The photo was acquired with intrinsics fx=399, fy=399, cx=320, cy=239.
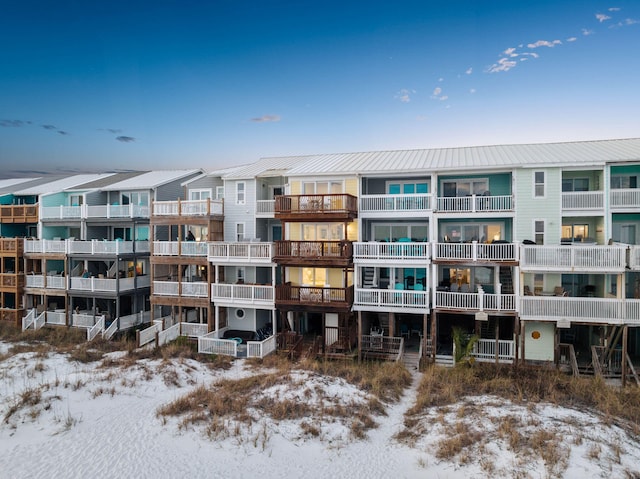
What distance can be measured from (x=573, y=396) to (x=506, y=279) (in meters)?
6.78

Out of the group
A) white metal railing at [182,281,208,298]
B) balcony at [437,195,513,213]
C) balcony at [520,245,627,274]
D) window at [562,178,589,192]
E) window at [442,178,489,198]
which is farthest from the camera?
white metal railing at [182,281,208,298]

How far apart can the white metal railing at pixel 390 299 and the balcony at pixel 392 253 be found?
1.47m

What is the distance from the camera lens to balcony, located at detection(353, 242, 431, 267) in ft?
65.5

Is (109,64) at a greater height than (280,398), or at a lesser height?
greater

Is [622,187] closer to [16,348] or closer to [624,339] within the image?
[624,339]

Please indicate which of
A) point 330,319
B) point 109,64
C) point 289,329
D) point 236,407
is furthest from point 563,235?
point 109,64

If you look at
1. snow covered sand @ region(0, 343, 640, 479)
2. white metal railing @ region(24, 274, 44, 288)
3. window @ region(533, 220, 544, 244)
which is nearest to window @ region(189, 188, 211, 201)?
white metal railing @ region(24, 274, 44, 288)

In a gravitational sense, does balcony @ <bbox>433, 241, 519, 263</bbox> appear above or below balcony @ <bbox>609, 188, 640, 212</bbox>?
below

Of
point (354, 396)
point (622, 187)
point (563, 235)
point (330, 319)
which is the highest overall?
point (622, 187)

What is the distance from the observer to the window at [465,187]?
21.8m

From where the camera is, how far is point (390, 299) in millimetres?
20234

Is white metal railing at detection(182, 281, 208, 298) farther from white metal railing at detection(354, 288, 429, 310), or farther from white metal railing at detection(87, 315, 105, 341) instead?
white metal railing at detection(354, 288, 429, 310)

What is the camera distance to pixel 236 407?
14.5m

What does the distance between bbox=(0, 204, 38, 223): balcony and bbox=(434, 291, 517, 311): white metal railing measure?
96.3ft
